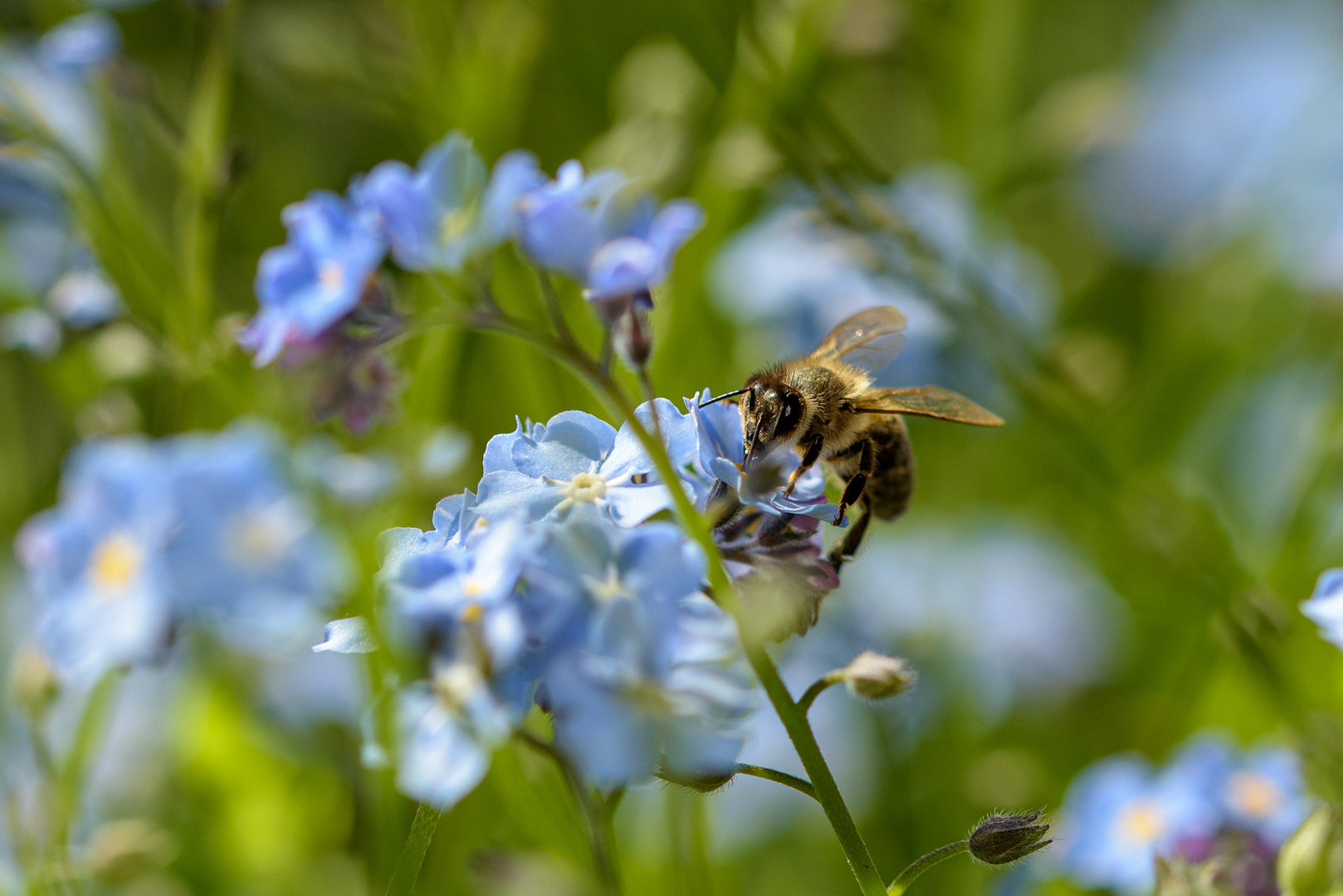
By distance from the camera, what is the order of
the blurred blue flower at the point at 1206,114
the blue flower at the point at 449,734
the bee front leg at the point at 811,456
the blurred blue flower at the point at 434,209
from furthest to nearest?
the blurred blue flower at the point at 1206,114 < the bee front leg at the point at 811,456 < the blurred blue flower at the point at 434,209 < the blue flower at the point at 449,734

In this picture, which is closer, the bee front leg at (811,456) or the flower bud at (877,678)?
the flower bud at (877,678)

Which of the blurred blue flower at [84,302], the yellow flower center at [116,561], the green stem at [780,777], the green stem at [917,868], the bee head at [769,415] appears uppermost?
the yellow flower center at [116,561]

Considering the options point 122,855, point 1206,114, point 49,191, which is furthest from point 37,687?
point 1206,114

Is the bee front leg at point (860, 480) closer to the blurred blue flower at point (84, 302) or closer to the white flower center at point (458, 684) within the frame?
the white flower center at point (458, 684)

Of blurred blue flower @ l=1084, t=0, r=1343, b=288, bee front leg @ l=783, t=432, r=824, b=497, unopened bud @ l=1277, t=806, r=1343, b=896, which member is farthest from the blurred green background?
Answer: blurred blue flower @ l=1084, t=0, r=1343, b=288

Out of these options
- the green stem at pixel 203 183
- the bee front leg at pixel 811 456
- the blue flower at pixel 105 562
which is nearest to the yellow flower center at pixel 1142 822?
the bee front leg at pixel 811 456

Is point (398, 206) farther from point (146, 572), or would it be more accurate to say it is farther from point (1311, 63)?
point (1311, 63)

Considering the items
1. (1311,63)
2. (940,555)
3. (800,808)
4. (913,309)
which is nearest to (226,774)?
(800,808)
